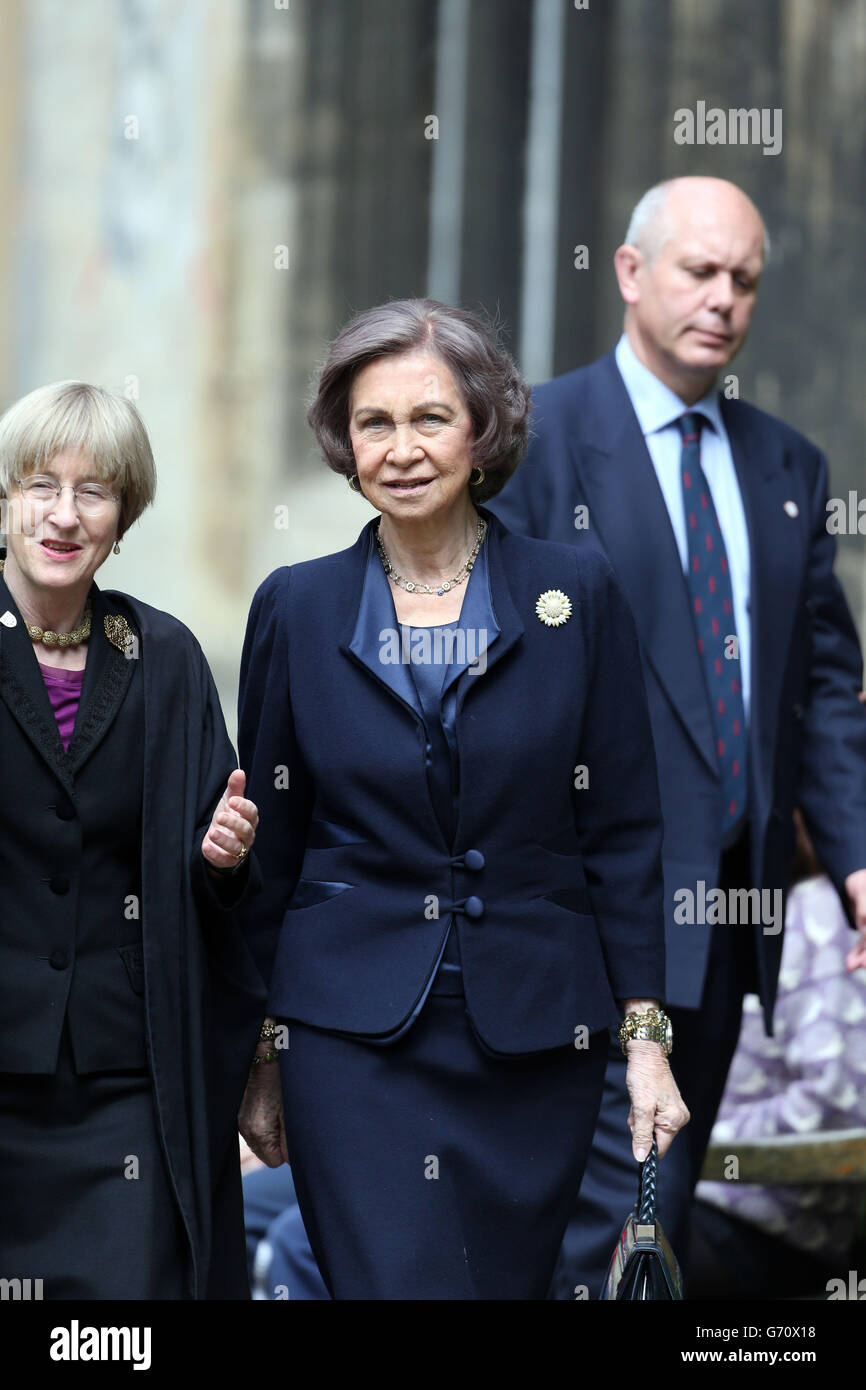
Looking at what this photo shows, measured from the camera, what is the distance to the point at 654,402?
512 centimetres

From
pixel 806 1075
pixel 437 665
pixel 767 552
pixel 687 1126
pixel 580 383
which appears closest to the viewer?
pixel 437 665

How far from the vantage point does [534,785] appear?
386cm

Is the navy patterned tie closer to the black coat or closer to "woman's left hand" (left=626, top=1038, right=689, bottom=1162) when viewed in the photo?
"woman's left hand" (left=626, top=1038, right=689, bottom=1162)

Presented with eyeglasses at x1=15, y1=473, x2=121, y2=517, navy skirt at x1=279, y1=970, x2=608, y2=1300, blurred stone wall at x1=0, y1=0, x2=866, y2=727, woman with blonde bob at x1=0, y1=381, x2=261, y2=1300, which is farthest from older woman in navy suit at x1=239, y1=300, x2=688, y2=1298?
blurred stone wall at x1=0, y1=0, x2=866, y2=727

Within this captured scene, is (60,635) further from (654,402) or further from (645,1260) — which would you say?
(654,402)

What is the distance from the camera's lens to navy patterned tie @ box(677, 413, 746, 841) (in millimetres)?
4875

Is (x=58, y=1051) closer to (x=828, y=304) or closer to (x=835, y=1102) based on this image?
(x=835, y=1102)

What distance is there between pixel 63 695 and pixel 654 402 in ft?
6.18

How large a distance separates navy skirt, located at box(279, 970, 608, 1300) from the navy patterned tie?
1.18 m

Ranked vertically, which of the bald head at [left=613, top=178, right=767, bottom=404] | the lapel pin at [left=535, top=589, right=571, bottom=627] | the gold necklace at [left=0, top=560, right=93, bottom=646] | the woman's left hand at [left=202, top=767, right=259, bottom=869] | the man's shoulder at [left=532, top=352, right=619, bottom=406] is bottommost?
the woman's left hand at [left=202, top=767, right=259, bottom=869]

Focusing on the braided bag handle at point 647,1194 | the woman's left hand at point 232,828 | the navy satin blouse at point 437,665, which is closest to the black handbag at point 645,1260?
the braided bag handle at point 647,1194

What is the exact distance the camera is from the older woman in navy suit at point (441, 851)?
3.78 metres

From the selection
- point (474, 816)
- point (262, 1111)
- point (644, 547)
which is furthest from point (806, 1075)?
point (474, 816)

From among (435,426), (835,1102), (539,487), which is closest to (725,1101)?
(835,1102)
